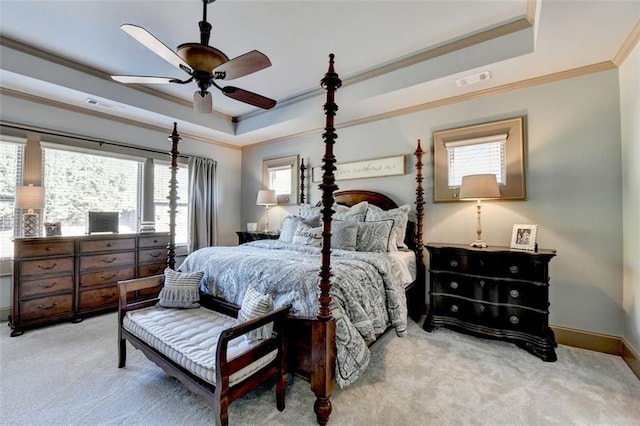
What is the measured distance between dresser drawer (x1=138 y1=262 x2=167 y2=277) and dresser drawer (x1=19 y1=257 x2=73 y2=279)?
29.2 inches

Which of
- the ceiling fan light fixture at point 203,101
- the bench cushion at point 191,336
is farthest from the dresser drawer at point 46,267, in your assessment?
the ceiling fan light fixture at point 203,101

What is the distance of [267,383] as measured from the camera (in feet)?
6.75

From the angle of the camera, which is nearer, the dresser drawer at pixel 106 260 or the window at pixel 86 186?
the dresser drawer at pixel 106 260

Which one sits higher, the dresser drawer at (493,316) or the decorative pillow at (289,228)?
the decorative pillow at (289,228)

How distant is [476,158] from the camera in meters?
3.25

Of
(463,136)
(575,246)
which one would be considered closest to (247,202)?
(463,136)

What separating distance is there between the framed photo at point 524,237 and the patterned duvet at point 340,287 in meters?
1.12

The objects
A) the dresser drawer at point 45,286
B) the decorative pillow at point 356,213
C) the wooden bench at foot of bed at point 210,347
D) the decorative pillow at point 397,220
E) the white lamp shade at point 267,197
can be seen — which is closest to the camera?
the wooden bench at foot of bed at point 210,347

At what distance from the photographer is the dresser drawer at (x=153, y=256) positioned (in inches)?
Answer: 153

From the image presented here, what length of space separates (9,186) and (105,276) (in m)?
1.49

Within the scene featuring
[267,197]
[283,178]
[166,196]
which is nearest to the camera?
[166,196]

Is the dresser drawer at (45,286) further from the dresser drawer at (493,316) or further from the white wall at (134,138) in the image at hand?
the dresser drawer at (493,316)

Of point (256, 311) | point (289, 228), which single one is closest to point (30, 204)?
point (289, 228)

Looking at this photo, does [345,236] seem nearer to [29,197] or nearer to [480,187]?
[480,187]
